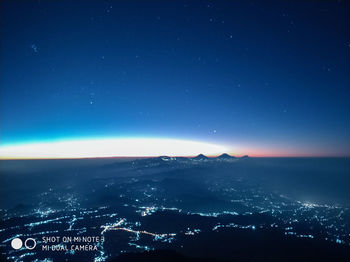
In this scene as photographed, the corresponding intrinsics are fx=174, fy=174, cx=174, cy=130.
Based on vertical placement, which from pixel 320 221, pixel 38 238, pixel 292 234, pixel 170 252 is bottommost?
pixel 320 221

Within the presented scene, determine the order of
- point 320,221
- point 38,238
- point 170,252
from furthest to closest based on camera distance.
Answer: point 320,221, point 38,238, point 170,252

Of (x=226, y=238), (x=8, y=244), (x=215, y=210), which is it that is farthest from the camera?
(x=215, y=210)

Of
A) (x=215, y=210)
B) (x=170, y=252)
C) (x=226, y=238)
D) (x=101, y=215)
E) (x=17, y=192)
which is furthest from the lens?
(x=17, y=192)

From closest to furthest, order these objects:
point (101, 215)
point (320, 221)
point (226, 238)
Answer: point (226, 238)
point (101, 215)
point (320, 221)

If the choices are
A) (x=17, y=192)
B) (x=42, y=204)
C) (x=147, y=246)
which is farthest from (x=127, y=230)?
(x=17, y=192)

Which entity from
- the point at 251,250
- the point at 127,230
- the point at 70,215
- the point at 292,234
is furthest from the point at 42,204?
the point at 292,234

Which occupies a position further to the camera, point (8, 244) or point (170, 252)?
point (8, 244)

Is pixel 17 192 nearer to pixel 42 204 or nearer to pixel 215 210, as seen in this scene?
pixel 42 204

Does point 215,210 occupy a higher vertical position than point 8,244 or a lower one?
lower

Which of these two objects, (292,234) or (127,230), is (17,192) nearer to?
(127,230)
